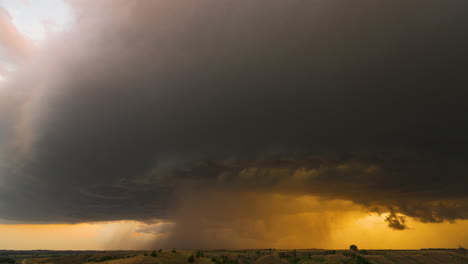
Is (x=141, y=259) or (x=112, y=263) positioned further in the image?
(x=141, y=259)

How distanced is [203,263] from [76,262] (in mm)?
142866

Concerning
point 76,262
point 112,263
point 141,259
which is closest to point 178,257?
point 141,259

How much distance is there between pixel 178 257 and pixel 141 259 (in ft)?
→ 60.8

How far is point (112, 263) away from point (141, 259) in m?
8.49

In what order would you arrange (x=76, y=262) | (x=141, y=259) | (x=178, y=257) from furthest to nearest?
(x=76, y=262), (x=178, y=257), (x=141, y=259)

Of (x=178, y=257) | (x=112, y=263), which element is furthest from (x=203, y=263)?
(x=112, y=263)

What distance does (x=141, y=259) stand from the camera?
86.0m

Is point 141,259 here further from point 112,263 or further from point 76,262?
point 76,262

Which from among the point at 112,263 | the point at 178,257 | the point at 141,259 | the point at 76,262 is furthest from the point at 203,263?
the point at 76,262

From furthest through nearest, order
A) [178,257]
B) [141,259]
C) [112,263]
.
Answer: [178,257] → [141,259] → [112,263]

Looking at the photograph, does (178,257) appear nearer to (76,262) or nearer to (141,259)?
(141,259)

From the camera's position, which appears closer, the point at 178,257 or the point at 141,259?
the point at 141,259

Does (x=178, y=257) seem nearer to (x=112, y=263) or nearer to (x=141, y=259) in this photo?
(x=141, y=259)

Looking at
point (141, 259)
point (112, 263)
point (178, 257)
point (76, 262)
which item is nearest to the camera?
point (112, 263)
